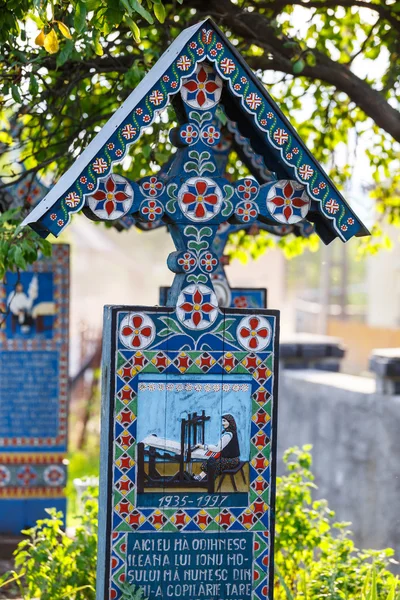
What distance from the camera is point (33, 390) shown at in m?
7.20

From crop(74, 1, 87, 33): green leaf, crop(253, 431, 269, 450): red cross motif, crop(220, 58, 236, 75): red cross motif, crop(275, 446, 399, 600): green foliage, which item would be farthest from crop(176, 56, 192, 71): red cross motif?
crop(275, 446, 399, 600): green foliage

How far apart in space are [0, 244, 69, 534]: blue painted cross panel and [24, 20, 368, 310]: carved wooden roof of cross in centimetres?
331

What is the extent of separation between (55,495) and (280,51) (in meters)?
3.65

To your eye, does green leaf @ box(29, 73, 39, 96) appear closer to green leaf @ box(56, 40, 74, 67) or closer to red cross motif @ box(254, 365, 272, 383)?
green leaf @ box(56, 40, 74, 67)

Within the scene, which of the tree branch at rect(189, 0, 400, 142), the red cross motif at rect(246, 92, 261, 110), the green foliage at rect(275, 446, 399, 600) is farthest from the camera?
the tree branch at rect(189, 0, 400, 142)

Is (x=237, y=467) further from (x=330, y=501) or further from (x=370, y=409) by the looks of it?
(x=330, y=501)

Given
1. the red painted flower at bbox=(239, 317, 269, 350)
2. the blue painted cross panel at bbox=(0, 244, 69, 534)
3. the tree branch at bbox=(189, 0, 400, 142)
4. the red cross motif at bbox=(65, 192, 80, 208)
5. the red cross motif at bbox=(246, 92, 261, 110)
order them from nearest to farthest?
1. the red cross motif at bbox=(65, 192, 80, 208)
2. the red cross motif at bbox=(246, 92, 261, 110)
3. the red painted flower at bbox=(239, 317, 269, 350)
4. the tree branch at bbox=(189, 0, 400, 142)
5. the blue painted cross panel at bbox=(0, 244, 69, 534)

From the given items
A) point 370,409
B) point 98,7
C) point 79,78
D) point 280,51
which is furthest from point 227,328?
point 370,409

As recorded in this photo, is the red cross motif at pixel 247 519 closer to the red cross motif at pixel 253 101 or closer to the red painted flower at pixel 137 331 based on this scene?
the red painted flower at pixel 137 331

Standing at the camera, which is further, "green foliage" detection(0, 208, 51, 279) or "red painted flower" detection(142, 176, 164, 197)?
"green foliage" detection(0, 208, 51, 279)

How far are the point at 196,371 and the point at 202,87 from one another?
3.75ft

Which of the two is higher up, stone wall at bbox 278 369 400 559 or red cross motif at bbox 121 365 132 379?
red cross motif at bbox 121 365 132 379

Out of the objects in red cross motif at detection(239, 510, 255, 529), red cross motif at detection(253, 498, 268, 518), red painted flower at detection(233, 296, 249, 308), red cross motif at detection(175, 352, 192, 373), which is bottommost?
red cross motif at detection(239, 510, 255, 529)

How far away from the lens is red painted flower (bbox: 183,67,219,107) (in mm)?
3930
